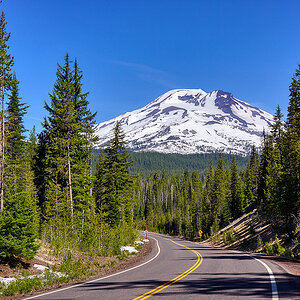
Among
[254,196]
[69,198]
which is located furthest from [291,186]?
[254,196]

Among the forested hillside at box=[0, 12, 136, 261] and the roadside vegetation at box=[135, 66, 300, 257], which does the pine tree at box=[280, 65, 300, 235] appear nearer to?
the roadside vegetation at box=[135, 66, 300, 257]

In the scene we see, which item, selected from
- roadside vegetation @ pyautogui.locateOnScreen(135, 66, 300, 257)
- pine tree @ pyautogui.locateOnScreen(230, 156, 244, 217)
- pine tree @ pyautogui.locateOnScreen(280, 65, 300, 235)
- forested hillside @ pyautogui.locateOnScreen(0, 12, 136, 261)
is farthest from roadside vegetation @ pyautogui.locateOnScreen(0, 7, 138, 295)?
pine tree @ pyautogui.locateOnScreen(230, 156, 244, 217)

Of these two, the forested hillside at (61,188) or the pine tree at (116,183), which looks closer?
the forested hillside at (61,188)

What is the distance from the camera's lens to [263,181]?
4478 centimetres

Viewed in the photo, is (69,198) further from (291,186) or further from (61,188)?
(291,186)

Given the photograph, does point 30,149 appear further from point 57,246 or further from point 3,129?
point 57,246

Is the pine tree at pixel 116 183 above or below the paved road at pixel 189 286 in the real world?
above

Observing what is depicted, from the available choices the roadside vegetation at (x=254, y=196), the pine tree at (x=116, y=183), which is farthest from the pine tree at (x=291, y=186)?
the pine tree at (x=116, y=183)

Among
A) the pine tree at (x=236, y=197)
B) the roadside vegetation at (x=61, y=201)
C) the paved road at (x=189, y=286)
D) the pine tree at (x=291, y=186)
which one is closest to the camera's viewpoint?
the paved road at (x=189, y=286)

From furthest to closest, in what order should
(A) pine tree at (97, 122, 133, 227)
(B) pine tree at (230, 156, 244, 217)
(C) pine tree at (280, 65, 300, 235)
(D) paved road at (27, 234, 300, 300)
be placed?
1. (B) pine tree at (230, 156, 244, 217)
2. (A) pine tree at (97, 122, 133, 227)
3. (C) pine tree at (280, 65, 300, 235)
4. (D) paved road at (27, 234, 300, 300)

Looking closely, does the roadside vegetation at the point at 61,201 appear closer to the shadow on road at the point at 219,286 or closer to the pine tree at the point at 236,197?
the shadow on road at the point at 219,286

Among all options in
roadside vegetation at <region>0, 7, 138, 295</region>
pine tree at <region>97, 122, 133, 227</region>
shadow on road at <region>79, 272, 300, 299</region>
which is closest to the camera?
shadow on road at <region>79, 272, 300, 299</region>

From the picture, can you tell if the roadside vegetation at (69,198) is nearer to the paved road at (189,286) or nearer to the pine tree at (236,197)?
the paved road at (189,286)

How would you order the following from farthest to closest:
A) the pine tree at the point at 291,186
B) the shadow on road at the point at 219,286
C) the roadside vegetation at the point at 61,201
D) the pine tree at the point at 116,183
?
1. the pine tree at the point at 116,183
2. the pine tree at the point at 291,186
3. the roadside vegetation at the point at 61,201
4. the shadow on road at the point at 219,286
